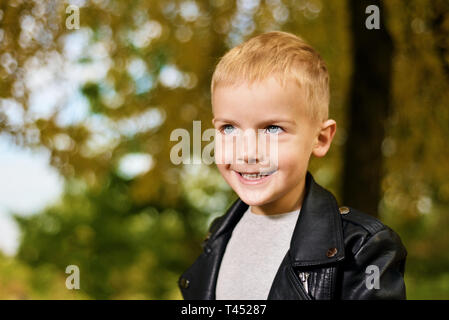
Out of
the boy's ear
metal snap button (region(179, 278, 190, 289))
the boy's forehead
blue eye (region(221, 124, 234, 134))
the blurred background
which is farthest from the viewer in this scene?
the blurred background

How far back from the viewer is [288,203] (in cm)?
196

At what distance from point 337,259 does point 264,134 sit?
503 millimetres

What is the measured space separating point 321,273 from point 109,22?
13.0 ft

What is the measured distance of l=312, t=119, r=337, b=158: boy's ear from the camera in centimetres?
195

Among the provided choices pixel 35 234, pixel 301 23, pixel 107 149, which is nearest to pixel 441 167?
pixel 301 23

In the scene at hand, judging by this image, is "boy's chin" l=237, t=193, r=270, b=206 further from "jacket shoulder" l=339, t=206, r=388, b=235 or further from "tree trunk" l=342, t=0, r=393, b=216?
"tree trunk" l=342, t=0, r=393, b=216

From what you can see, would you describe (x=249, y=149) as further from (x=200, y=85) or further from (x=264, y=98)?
(x=200, y=85)

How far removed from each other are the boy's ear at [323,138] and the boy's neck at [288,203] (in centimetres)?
12

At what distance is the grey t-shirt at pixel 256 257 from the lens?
75.7 inches

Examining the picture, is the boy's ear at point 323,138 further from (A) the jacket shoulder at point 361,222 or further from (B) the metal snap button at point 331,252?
(B) the metal snap button at point 331,252

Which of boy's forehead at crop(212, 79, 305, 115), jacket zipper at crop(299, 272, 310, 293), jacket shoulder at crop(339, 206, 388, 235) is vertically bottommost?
jacket zipper at crop(299, 272, 310, 293)

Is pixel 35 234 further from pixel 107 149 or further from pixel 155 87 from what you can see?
pixel 155 87

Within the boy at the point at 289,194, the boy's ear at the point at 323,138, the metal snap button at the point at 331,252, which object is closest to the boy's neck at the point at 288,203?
the boy at the point at 289,194

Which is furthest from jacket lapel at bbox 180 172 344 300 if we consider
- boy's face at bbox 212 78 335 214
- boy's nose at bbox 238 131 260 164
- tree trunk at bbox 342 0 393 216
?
tree trunk at bbox 342 0 393 216
